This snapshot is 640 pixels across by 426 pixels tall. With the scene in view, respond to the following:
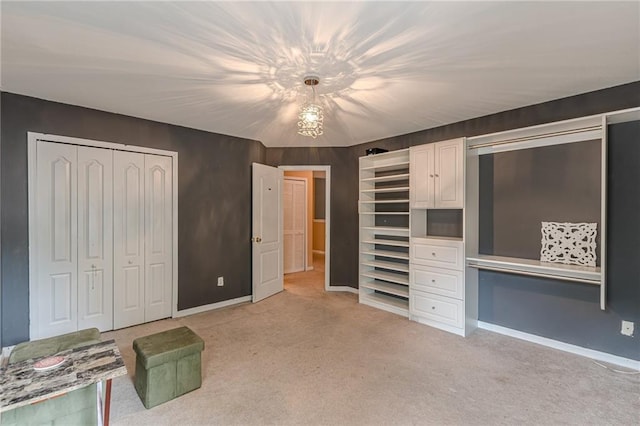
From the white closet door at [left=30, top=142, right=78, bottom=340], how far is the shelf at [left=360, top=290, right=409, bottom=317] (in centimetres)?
348

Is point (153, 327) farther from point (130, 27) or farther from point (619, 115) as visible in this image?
point (619, 115)

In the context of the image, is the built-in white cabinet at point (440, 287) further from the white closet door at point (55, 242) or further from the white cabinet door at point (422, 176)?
the white closet door at point (55, 242)

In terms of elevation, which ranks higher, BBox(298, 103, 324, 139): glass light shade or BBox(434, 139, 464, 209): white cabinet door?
BBox(298, 103, 324, 139): glass light shade

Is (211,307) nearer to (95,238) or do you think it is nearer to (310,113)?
(95,238)

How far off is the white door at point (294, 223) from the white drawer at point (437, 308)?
3461 millimetres

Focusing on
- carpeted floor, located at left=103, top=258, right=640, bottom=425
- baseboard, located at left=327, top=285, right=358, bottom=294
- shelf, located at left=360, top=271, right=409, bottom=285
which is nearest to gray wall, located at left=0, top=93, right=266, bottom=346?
carpeted floor, located at left=103, top=258, right=640, bottom=425

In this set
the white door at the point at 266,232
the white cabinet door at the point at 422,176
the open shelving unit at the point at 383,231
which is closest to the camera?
the white cabinet door at the point at 422,176

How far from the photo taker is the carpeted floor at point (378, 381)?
2.05 m

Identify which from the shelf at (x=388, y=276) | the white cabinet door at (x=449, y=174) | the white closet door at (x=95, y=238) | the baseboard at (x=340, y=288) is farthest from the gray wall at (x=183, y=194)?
the white cabinet door at (x=449, y=174)

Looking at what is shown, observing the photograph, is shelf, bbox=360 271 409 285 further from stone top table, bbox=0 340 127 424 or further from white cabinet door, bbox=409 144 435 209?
stone top table, bbox=0 340 127 424

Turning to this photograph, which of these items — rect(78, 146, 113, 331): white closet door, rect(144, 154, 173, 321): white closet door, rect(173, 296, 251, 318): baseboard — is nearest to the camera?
rect(78, 146, 113, 331): white closet door

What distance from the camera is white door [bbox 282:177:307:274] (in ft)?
22.0

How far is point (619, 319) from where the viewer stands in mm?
2740

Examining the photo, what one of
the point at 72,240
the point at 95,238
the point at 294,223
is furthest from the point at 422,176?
the point at 72,240
